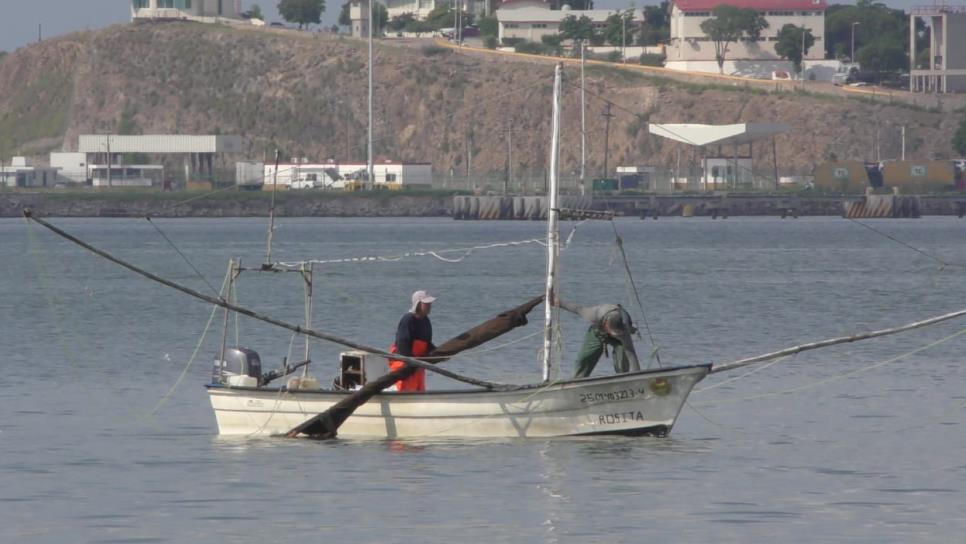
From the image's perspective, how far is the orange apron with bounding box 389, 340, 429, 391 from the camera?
30109mm

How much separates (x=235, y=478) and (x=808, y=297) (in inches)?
2031

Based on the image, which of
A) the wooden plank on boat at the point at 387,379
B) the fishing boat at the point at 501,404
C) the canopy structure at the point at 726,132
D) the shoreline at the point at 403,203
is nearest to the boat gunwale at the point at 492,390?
the fishing boat at the point at 501,404

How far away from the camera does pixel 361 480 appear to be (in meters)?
27.1

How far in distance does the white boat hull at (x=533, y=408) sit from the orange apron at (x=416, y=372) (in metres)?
0.58

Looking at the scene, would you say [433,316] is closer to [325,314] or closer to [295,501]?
[325,314]

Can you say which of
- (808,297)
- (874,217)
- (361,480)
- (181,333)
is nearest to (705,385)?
(361,480)

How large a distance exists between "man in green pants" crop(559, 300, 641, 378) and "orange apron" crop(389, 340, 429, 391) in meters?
2.34

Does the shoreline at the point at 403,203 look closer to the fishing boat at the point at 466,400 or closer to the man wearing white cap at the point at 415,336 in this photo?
the fishing boat at the point at 466,400

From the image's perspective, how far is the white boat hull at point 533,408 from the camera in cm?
2902

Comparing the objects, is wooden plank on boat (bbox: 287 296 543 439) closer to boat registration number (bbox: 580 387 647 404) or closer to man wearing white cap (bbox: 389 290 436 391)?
man wearing white cap (bbox: 389 290 436 391)

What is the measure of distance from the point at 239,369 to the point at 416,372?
10.4 ft

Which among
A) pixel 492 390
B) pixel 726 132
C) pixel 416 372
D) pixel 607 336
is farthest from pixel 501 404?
pixel 726 132

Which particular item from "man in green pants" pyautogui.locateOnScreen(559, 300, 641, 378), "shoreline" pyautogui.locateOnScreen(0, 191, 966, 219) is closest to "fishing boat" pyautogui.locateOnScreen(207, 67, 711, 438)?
"man in green pants" pyautogui.locateOnScreen(559, 300, 641, 378)

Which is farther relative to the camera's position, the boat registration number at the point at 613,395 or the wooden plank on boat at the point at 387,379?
the wooden plank on boat at the point at 387,379
